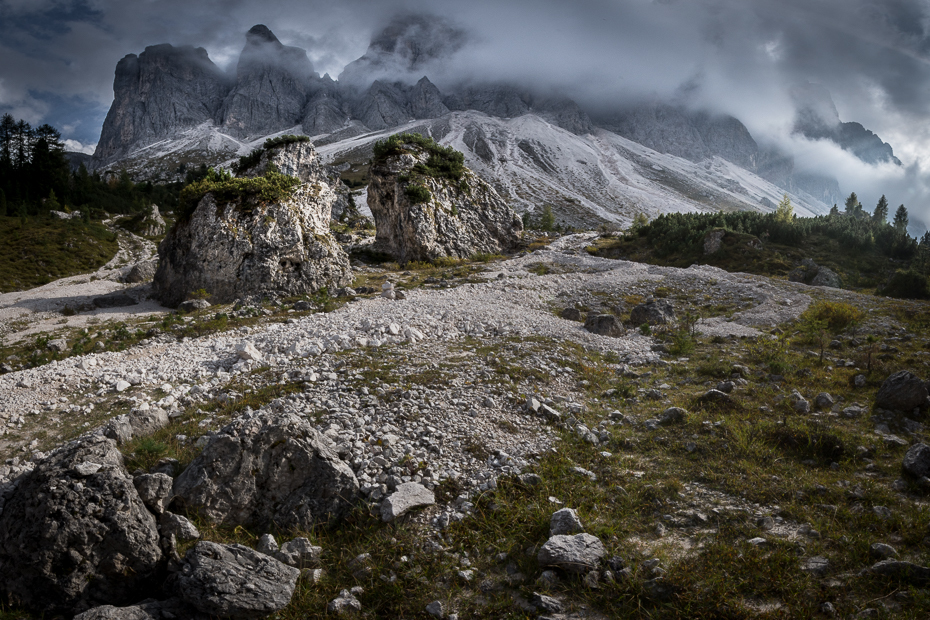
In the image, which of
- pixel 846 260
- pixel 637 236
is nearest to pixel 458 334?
pixel 846 260

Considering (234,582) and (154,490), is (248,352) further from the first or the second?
(234,582)

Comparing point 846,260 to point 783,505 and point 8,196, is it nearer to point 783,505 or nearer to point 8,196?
point 783,505

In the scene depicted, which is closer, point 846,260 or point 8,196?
point 846,260

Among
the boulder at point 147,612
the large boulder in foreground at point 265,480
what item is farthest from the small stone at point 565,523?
the boulder at point 147,612

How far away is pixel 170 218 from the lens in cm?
7306

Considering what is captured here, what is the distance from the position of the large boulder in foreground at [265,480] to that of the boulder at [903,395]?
37.6 ft

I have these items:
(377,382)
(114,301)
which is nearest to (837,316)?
(377,382)

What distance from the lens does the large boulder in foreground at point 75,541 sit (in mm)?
4668

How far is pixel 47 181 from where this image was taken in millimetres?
67875

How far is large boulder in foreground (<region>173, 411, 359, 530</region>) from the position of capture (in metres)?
6.01

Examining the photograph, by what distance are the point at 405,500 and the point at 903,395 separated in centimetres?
1100

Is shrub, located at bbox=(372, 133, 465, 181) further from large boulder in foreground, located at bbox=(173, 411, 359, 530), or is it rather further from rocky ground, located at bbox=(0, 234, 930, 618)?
large boulder in foreground, located at bbox=(173, 411, 359, 530)

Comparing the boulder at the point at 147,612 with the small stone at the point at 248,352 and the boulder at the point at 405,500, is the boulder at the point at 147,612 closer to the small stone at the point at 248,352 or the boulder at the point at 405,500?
the boulder at the point at 405,500

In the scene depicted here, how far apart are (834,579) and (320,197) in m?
30.9
